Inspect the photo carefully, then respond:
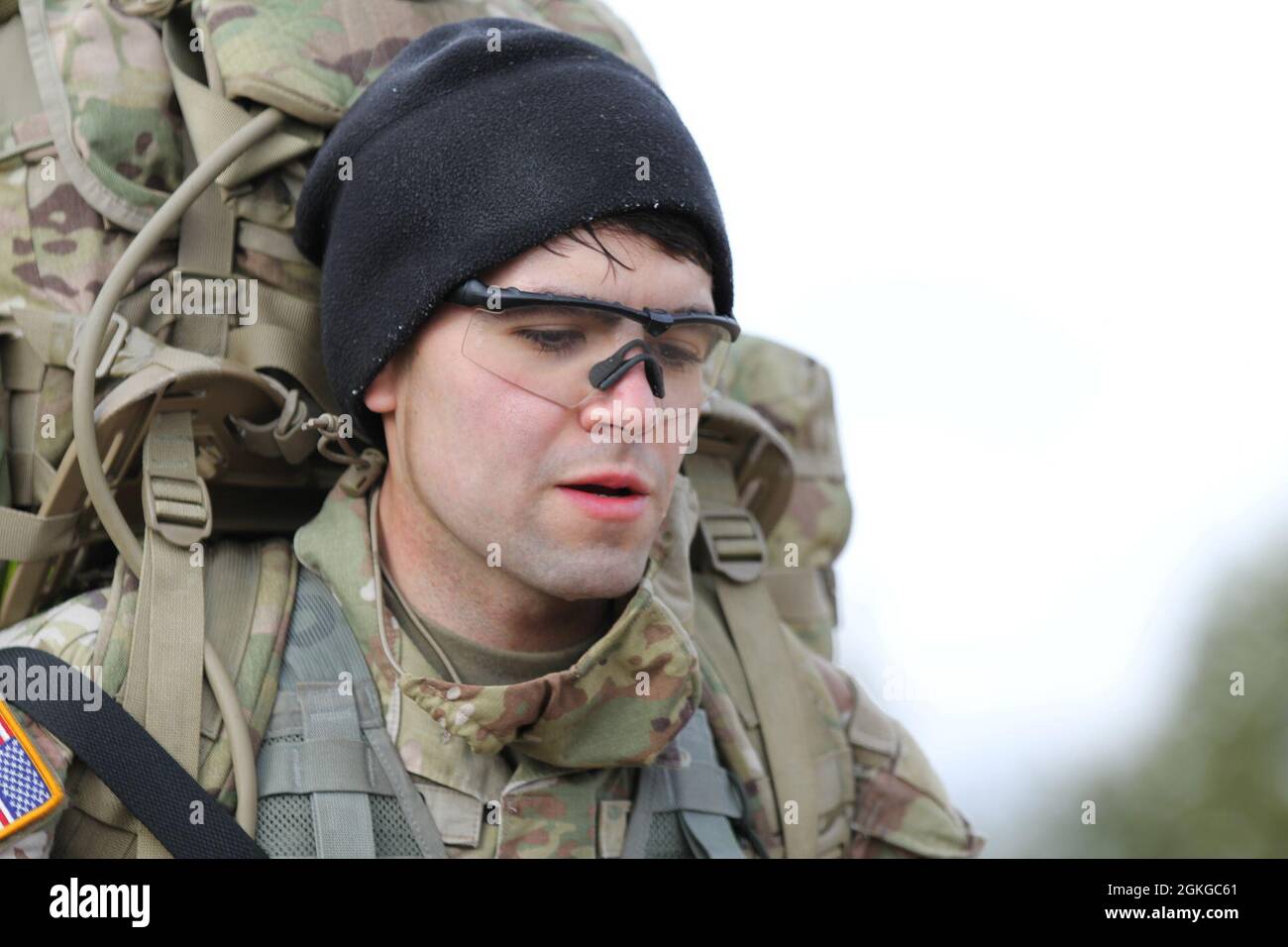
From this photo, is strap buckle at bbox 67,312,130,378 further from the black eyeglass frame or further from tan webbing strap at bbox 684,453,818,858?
tan webbing strap at bbox 684,453,818,858

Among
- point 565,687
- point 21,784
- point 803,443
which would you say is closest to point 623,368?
point 565,687

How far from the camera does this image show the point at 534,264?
2760 millimetres

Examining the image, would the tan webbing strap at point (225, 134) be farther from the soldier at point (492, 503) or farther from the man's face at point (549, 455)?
the man's face at point (549, 455)

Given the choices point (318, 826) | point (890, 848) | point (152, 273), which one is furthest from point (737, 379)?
point (318, 826)

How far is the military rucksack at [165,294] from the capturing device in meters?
2.85

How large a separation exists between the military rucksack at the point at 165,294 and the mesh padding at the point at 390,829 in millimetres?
366

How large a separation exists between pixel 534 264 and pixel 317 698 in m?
0.91

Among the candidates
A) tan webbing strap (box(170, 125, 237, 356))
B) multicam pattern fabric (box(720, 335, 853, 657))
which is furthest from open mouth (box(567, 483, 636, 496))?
multicam pattern fabric (box(720, 335, 853, 657))

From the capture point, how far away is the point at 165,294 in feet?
9.98

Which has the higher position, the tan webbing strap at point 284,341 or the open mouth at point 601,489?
the tan webbing strap at point 284,341

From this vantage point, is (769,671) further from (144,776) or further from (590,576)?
(144,776)

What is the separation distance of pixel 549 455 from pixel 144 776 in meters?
0.89

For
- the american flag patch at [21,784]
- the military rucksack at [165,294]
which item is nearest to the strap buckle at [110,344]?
the military rucksack at [165,294]

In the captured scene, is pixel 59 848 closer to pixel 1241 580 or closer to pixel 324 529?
pixel 324 529
